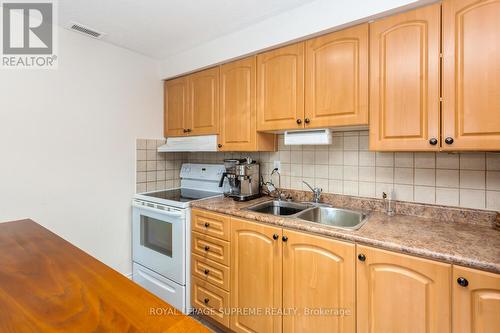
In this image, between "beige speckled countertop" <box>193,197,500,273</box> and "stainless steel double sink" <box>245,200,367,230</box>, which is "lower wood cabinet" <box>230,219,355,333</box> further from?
"stainless steel double sink" <box>245,200,367,230</box>

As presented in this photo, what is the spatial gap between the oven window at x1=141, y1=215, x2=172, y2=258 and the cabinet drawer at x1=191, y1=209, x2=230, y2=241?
0.29m

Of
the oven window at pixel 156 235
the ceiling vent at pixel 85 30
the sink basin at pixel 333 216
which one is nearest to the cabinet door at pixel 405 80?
the sink basin at pixel 333 216

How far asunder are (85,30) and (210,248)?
6.44 feet

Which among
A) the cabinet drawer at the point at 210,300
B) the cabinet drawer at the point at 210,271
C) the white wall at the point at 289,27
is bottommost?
the cabinet drawer at the point at 210,300

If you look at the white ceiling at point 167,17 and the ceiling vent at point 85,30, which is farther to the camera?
the ceiling vent at point 85,30

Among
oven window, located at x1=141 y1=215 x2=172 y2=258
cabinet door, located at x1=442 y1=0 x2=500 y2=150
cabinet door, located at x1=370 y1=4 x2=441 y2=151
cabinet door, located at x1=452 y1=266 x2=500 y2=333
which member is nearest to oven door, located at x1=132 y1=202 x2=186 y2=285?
oven window, located at x1=141 y1=215 x2=172 y2=258

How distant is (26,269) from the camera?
0.89m

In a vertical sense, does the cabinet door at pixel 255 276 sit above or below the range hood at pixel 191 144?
below

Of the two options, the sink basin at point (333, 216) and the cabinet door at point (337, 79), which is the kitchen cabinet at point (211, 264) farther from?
the cabinet door at point (337, 79)

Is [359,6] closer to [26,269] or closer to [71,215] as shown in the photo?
[26,269]

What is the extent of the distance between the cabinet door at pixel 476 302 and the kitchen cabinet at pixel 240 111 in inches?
56.3

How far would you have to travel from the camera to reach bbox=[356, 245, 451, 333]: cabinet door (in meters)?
1.08

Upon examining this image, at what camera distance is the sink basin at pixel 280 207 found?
2.02 meters

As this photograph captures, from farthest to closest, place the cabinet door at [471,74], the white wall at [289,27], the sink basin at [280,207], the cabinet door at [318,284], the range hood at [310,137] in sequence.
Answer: the sink basin at [280,207]
the range hood at [310,137]
the white wall at [289,27]
the cabinet door at [318,284]
the cabinet door at [471,74]
